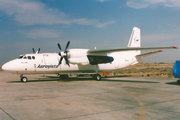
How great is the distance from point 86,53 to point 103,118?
16.4 meters

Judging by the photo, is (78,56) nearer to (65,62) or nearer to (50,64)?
(65,62)

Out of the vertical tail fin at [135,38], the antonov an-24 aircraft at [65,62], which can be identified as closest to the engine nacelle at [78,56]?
the antonov an-24 aircraft at [65,62]

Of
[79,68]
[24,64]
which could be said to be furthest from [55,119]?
[79,68]

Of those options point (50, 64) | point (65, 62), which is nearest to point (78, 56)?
point (65, 62)

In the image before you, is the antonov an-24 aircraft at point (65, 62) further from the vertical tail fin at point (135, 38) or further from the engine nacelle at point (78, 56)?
the vertical tail fin at point (135, 38)

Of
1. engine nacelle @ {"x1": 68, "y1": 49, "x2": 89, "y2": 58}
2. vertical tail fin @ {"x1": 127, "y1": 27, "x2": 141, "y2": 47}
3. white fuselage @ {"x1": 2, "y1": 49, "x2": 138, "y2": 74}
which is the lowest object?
white fuselage @ {"x1": 2, "y1": 49, "x2": 138, "y2": 74}

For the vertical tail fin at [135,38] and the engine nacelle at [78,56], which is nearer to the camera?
the engine nacelle at [78,56]

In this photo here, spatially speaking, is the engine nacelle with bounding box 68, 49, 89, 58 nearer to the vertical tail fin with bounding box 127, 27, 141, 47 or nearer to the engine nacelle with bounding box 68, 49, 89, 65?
the engine nacelle with bounding box 68, 49, 89, 65

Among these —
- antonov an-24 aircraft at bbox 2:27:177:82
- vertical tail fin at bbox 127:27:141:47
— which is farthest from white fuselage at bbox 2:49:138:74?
vertical tail fin at bbox 127:27:141:47

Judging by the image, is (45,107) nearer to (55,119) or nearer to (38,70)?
(55,119)

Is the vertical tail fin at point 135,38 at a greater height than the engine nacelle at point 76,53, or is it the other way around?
the vertical tail fin at point 135,38

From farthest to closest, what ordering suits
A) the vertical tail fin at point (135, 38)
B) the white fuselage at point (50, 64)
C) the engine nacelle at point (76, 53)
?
1. the vertical tail fin at point (135, 38)
2. the engine nacelle at point (76, 53)
3. the white fuselage at point (50, 64)

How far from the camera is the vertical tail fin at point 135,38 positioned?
A: 2898 centimetres

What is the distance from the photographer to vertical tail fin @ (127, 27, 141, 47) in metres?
29.0
